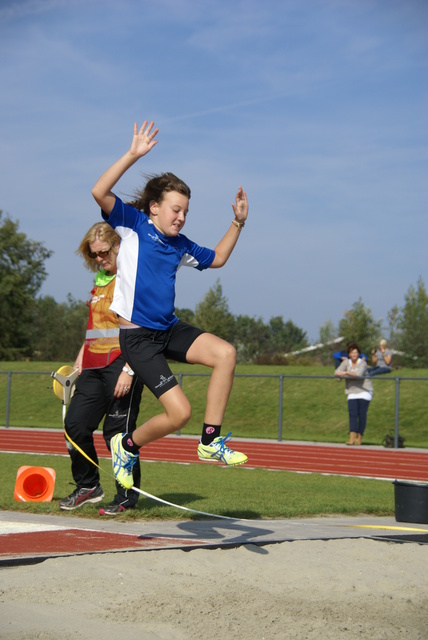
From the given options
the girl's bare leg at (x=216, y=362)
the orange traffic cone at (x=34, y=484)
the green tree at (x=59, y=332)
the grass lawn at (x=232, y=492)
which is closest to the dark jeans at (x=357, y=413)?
the grass lawn at (x=232, y=492)

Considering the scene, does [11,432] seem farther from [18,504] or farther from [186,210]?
[186,210]

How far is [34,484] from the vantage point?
876 centimetres

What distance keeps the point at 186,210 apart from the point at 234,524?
2834mm

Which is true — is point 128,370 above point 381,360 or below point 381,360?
below

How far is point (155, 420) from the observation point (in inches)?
225

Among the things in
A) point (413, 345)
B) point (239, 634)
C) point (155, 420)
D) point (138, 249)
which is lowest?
point (239, 634)

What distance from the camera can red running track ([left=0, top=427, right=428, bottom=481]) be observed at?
14.5m

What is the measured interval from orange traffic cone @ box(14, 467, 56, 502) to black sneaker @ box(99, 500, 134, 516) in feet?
3.43

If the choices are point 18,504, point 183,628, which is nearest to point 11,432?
point 18,504

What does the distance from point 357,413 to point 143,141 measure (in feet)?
45.1

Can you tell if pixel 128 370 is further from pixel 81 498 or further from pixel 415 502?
pixel 415 502

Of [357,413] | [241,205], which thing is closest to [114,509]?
[241,205]

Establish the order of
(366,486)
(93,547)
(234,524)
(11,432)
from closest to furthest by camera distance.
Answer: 1. (93,547)
2. (234,524)
3. (366,486)
4. (11,432)

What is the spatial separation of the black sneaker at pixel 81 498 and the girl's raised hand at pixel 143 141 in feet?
12.0
